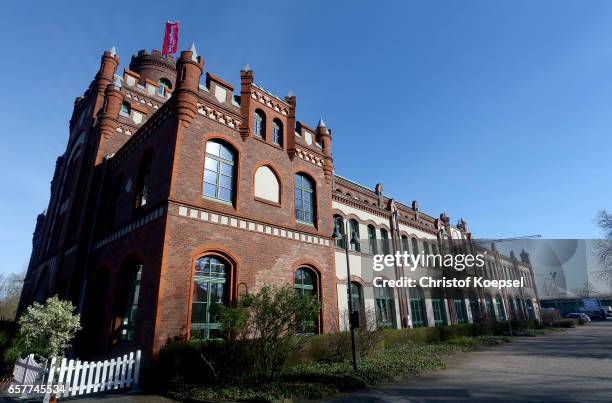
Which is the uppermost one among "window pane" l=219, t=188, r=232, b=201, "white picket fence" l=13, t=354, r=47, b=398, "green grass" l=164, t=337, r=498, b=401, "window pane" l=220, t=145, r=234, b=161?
"window pane" l=220, t=145, r=234, b=161

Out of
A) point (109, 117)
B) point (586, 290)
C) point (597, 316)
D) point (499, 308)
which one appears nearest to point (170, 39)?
point (109, 117)

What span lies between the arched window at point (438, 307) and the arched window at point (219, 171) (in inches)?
752

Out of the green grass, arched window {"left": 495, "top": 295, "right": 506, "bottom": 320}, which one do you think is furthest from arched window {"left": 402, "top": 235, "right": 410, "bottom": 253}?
arched window {"left": 495, "top": 295, "right": 506, "bottom": 320}

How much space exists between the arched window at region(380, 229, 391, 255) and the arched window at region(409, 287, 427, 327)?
3.23m

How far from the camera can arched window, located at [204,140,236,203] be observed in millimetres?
12156

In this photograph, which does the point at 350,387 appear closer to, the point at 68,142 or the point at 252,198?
the point at 252,198

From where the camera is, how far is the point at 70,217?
17.0 metres

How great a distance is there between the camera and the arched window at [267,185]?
13703 millimetres

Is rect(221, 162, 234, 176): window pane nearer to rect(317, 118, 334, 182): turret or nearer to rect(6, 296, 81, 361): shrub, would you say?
rect(317, 118, 334, 182): turret

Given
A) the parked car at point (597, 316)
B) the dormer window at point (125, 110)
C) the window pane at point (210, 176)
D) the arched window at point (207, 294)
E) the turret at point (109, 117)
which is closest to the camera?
the arched window at point (207, 294)

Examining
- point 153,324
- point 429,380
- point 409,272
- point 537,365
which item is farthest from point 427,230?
point 153,324

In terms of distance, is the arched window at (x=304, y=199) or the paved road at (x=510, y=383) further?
the arched window at (x=304, y=199)

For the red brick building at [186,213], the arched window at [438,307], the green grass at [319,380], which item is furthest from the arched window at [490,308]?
the green grass at [319,380]

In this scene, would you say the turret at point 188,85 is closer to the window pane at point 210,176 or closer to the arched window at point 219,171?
the arched window at point 219,171
